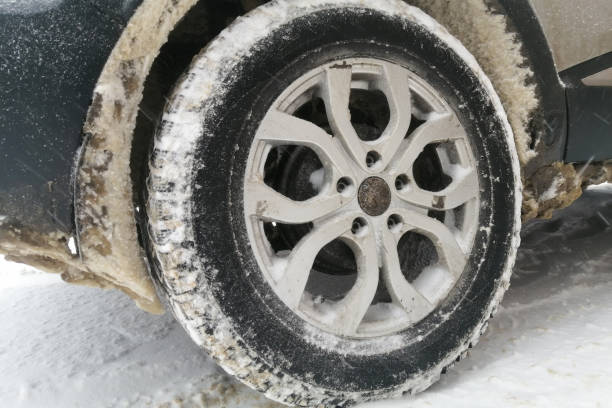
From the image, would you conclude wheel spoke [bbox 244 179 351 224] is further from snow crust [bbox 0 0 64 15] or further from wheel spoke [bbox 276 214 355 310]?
snow crust [bbox 0 0 64 15]

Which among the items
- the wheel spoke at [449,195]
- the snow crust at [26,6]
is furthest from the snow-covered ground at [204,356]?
the snow crust at [26,6]

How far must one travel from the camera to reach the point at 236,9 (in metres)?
1.58

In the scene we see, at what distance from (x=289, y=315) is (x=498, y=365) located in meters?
0.77

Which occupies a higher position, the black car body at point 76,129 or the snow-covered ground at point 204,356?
the black car body at point 76,129

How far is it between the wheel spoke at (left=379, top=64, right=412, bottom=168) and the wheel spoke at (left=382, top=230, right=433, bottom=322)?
0.24 m

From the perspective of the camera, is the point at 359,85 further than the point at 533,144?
No

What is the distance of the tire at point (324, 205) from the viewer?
1.21 m

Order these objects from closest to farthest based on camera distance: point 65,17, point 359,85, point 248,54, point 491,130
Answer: point 65,17 → point 248,54 → point 359,85 → point 491,130

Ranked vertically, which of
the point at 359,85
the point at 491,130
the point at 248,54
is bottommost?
the point at 491,130

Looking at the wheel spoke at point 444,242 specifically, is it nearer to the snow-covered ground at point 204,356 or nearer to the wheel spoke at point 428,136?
the wheel spoke at point 428,136

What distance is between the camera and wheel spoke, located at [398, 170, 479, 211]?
Result: 1.54 metres

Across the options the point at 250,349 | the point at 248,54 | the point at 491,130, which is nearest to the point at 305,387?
the point at 250,349

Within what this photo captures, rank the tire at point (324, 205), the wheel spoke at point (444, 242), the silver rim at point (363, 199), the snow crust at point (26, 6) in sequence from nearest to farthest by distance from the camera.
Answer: the snow crust at point (26, 6), the tire at point (324, 205), the silver rim at point (363, 199), the wheel spoke at point (444, 242)

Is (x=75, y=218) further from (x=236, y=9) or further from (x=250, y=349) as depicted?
(x=236, y=9)
